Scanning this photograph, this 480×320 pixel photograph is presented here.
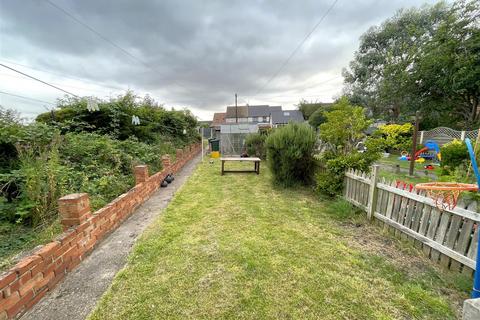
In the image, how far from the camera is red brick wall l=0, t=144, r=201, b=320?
1.64 meters

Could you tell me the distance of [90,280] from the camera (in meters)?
2.18

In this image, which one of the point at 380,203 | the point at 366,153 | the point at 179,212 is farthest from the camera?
the point at 366,153

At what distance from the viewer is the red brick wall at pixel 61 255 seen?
164 centimetres

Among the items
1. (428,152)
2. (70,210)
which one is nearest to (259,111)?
(428,152)

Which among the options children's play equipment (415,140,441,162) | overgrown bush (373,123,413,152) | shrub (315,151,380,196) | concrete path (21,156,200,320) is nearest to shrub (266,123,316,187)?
shrub (315,151,380,196)

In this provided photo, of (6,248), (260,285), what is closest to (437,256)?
(260,285)

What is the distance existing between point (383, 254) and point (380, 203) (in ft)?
3.49

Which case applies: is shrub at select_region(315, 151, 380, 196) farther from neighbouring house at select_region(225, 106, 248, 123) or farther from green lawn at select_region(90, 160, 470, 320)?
neighbouring house at select_region(225, 106, 248, 123)

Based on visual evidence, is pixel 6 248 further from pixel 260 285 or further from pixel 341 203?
pixel 341 203

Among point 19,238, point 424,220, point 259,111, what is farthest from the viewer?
point 259,111

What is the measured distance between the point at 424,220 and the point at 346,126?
280 centimetres

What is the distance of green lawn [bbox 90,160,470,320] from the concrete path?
14cm

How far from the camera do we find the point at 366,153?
442 centimetres

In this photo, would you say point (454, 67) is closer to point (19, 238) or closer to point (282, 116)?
point (19, 238)
